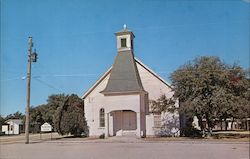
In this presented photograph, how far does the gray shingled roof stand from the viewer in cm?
2498

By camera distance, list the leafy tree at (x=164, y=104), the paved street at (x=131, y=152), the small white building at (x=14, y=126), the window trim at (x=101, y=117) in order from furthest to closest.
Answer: the small white building at (x=14, y=126) → the window trim at (x=101, y=117) → the leafy tree at (x=164, y=104) → the paved street at (x=131, y=152)

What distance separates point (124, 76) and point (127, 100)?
1.92m

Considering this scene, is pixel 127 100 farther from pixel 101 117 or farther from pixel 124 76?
pixel 101 117

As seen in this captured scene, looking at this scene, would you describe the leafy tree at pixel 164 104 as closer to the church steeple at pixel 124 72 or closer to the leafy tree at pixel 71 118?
the church steeple at pixel 124 72

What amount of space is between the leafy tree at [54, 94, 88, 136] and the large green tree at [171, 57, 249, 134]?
778 centimetres

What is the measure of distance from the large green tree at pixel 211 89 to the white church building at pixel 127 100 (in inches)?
124

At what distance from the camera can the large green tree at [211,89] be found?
69.2 feet

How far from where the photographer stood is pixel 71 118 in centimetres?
2589

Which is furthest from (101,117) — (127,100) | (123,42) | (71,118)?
(123,42)

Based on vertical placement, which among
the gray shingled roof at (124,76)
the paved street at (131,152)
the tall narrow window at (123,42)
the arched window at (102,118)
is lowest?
the paved street at (131,152)

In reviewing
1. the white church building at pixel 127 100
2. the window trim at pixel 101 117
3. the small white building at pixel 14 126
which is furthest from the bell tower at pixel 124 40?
the small white building at pixel 14 126

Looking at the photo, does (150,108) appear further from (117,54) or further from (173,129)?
(117,54)

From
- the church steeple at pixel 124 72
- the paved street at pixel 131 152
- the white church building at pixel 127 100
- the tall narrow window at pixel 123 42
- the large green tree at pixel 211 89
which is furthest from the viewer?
the tall narrow window at pixel 123 42

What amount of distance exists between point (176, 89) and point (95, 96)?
7.19m
